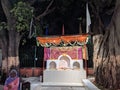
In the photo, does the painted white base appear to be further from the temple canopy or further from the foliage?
the foliage

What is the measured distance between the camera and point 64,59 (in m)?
20.1

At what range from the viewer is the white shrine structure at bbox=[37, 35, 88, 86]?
61.3 ft

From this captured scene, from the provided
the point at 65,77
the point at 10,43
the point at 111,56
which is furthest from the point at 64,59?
the point at 111,56

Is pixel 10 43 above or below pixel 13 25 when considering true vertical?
below

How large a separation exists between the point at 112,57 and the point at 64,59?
897 centimetres

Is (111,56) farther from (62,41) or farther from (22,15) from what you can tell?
(62,41)

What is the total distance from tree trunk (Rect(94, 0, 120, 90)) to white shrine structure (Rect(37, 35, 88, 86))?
6230mm

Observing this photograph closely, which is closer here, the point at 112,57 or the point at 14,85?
the point at 14,85

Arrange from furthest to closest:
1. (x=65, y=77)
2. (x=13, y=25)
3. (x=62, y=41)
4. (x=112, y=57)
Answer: (x=62, y=41)
(x=65, y=77)
(x=13, y=25)
(x=112, y=57)

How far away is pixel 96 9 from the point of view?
16125mm

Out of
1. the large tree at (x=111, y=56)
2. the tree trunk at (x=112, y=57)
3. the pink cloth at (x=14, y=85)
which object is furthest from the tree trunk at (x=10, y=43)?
the pink cloth at (x=14, y=85)

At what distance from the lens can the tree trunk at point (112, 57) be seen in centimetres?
1110

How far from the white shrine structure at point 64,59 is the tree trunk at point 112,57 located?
6.23 meters

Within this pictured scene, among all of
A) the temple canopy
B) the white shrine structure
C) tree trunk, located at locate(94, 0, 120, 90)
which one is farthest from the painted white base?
tree trunk, located at locate(94, 0, 120, 90)
